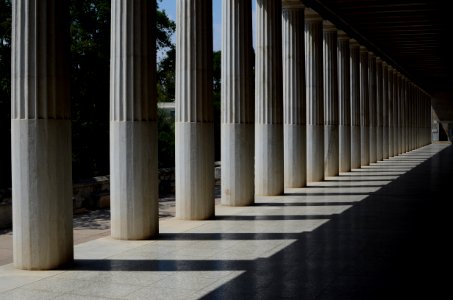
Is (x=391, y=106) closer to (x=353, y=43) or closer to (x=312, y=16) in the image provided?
(x=353, y=43)

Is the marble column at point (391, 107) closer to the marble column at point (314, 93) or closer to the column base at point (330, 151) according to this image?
→ the column base at point (330, 151)

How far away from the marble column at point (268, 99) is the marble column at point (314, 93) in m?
7.10

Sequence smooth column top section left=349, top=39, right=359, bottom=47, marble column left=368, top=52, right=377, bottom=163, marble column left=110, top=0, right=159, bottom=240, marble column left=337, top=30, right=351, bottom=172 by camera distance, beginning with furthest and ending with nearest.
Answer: marble column left=368, top=52, right=377, bottom=163 → smooth column top section left=349, top=39, right=359, bottom=47 → marble column left=337, top=30, right=351, bottom=172 → marble column left=110, top=0, right=159, bottom=240

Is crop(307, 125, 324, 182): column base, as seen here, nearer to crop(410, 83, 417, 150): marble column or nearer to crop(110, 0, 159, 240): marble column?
crop(110, 0, 159, 240): marble column

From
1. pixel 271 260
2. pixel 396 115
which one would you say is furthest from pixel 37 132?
pixel 396 115

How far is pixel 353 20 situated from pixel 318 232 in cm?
2391

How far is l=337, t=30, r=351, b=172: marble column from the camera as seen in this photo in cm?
3756

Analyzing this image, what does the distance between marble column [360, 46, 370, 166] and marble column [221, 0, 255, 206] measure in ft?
81.4

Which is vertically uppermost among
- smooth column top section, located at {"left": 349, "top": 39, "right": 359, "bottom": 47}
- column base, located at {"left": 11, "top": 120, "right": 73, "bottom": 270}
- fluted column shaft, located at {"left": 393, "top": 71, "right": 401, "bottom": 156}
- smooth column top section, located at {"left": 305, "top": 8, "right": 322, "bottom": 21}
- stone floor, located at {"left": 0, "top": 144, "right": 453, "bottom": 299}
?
smooth column top section, located at {"left": 349, "top": 39, "right": 359, "bottom": 47}

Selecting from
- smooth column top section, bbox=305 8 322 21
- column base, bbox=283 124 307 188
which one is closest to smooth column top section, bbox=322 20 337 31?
smooth column top section, bbox=305 8 322 21

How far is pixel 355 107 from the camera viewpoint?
→ 41688 millimetres

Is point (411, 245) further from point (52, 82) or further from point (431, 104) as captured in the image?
point (431, 104)

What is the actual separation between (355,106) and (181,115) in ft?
86.5

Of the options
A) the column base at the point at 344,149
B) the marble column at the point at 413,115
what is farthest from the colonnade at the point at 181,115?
the marble column at the point at 413,115
